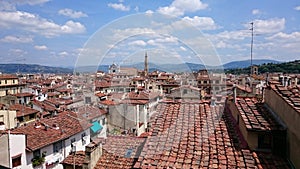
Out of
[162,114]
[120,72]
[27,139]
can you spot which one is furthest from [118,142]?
[120,72]

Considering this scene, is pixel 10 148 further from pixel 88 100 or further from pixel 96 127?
pixel 88 100

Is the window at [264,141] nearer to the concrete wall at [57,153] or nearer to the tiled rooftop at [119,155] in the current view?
the tiled rooftop at [119,155]

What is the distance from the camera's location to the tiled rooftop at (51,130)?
9922 millimetres

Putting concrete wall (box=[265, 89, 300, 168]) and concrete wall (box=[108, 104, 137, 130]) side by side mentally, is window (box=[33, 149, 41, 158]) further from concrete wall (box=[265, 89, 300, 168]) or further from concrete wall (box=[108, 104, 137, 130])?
concrete wall (box=[265, 89, 300, 168])

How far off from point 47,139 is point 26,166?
1346mm

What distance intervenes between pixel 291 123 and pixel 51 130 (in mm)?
10192

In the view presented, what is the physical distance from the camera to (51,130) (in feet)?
36.7

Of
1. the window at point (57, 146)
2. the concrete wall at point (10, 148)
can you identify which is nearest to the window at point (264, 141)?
the concrete wall at point (10, 148)

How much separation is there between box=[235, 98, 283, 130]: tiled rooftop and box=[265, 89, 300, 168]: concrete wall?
6.6 inches

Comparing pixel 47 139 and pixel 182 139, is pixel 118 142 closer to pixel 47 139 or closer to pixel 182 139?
pixel 182 139

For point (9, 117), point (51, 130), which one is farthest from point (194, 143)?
point (9, 117)

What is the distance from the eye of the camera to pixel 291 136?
3617 millimetres

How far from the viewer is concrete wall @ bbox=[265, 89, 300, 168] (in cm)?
336

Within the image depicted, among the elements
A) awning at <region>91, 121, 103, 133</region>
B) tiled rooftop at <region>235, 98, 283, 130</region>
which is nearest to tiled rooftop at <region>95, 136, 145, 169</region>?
tiled rooftop at <region>235, 98, 283, 130</region>
